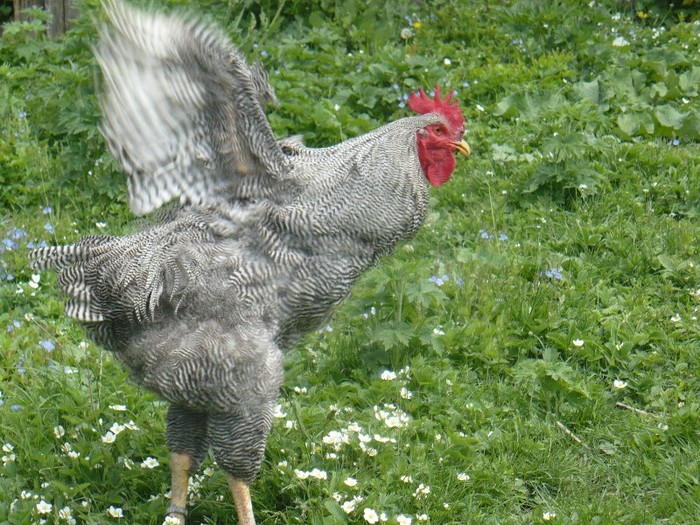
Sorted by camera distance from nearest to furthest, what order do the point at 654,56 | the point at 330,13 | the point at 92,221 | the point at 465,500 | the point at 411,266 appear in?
the point at 465,500, the point at 411,266, the point at 92,221, the point at 654,56, the point at 330,13

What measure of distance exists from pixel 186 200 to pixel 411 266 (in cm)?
159

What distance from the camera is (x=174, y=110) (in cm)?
419

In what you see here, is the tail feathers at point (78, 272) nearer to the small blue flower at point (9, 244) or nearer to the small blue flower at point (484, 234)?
the small blue flower at point (9, 244)

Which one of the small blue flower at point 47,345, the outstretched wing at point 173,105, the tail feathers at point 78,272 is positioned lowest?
the small blue flower at point 47,345

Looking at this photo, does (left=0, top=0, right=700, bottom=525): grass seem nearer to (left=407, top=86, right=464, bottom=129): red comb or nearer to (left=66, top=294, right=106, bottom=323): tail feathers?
→ (left=66, top=294, right=106, bottom=323): tail feathers

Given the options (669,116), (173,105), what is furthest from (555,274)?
(173,105)

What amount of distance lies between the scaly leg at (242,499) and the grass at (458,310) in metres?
0.21

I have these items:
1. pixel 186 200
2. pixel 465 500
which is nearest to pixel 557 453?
pixel 465 500

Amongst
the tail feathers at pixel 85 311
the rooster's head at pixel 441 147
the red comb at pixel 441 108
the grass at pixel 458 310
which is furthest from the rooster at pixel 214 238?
the grass at pixel 458 310

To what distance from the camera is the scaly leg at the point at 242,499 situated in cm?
451

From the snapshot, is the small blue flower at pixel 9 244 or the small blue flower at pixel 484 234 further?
the small blue flower at pixel 484 234

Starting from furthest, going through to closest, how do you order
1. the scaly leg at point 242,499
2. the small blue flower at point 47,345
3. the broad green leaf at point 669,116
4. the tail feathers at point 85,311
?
the broad green leaf at point 669,116 < the small blue flower at point 47,345 < the scaly leg at point 242,499 < the tail feathers at point 85,311

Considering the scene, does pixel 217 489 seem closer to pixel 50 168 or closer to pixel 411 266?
pixel 411 266

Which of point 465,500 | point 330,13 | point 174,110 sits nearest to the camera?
point 174,110
